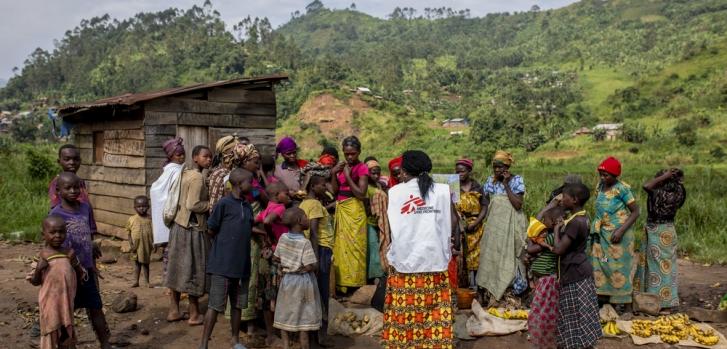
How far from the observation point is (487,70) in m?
79.9

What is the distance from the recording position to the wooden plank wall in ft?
26.6

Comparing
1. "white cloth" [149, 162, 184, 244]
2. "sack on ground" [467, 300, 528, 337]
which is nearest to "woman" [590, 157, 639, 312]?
"sack on ground" [467, 300, 528, 337]

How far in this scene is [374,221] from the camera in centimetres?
603

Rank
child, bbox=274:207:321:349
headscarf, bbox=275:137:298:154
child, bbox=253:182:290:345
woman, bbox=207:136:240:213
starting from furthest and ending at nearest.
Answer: headscarf, bbox=275:137:298:154 → woman, bbox=207:136:240:213 → child, bbox=253:182:290:345 → child, bbox=274:207:321:349

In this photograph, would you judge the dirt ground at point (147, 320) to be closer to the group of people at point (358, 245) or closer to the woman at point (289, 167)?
the group of people at point (358, 245)

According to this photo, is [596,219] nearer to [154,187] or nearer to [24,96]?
[154,187]

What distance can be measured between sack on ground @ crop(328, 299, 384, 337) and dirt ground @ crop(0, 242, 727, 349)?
99mm

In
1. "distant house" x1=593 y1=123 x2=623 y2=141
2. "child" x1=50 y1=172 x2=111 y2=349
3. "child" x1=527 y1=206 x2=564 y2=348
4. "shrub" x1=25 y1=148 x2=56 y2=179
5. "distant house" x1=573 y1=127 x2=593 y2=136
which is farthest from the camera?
"distant house" x1=573 y1=127 x2=593 y2=136

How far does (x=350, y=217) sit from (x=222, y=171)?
1323 mm

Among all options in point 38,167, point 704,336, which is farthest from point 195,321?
point 38,167

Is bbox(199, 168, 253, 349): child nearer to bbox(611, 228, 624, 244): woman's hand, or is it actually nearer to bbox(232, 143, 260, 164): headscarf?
bbox(232, 143, 260, 164): headscarf

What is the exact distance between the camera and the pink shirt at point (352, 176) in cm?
562

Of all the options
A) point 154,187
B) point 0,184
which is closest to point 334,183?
point 154,187

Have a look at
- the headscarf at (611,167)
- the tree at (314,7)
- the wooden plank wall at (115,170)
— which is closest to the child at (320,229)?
the headscarf at (611,167)
